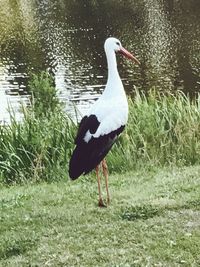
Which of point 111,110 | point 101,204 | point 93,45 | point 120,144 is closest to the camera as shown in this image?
point 101,204

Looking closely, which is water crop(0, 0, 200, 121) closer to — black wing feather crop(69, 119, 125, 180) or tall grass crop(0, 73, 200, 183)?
tall grass crop(0, 73, 200, 183)

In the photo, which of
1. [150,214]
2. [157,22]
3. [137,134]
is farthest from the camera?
[157,22]

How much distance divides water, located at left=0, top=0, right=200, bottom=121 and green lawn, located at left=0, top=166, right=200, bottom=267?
50.0 feet

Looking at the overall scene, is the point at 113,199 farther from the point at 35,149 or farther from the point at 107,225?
the point at 35,149

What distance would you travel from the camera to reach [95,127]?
7.07 meters

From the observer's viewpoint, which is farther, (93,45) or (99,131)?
(93,45)

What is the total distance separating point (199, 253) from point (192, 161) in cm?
470

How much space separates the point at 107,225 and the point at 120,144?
4952 millimetres

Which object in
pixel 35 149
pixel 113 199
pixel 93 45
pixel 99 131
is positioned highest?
pixel 99 131

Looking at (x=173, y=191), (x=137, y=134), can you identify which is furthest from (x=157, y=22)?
(x=173, y=191)

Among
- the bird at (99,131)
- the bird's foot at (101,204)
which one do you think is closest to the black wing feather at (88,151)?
the bird at (99,131)

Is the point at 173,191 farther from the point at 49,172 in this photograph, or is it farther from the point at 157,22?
the point at 157,22

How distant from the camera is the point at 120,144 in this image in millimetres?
11133

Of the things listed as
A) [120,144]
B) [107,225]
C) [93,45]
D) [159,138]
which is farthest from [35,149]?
[93,45]
